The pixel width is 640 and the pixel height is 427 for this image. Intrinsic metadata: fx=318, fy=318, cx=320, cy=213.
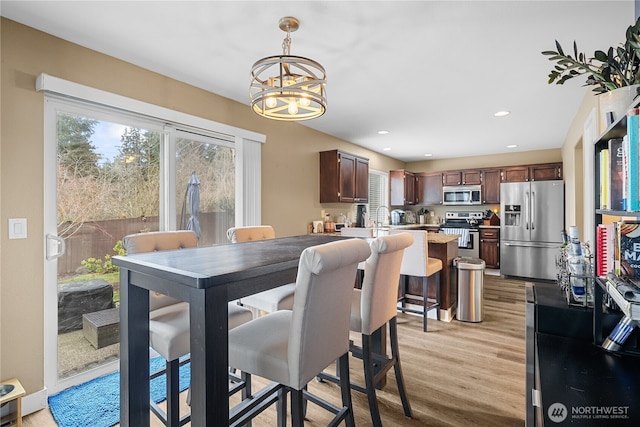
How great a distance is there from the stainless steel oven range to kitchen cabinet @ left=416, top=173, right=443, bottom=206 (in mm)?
652

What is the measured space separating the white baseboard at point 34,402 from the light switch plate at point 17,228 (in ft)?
3.33

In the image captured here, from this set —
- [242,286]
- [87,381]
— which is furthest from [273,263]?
[87,381]

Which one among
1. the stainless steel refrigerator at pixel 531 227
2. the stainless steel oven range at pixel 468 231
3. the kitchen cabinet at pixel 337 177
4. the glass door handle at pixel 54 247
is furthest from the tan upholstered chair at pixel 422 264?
the stainless steel oven range at pixel 468 231

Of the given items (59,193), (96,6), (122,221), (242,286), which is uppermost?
(96,6)

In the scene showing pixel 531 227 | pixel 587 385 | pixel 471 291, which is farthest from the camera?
pixel 531 227

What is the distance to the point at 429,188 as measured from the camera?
7.32m

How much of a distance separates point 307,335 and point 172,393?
0.78m

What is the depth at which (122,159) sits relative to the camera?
259 centimetres

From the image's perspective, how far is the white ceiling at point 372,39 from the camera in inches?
73.8

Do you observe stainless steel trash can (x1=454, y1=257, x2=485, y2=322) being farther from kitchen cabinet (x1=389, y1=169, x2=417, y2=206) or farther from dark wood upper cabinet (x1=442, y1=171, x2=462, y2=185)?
dark wood upper cabinet (x1=442, y1=171, x2=462, y2=185)

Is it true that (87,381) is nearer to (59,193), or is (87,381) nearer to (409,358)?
(59,193)

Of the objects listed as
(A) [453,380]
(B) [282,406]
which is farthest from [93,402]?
(A) [453,380]

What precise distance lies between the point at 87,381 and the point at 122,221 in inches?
47.5

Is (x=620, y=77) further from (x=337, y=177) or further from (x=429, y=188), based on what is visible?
(x=429, y=188)
